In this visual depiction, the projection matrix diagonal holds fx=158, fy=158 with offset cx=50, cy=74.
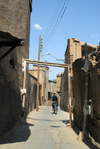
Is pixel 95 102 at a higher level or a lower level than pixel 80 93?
lower

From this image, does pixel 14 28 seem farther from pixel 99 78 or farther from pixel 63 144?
pixel 63 144

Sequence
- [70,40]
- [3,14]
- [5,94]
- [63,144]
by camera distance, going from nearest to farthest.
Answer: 1. [3,14]
2. [63,144]
3. [5,94]
4. [70,40]

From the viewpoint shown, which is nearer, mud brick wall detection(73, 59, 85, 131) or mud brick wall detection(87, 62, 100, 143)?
mud brick wall detection(87, 62, 100, 143)

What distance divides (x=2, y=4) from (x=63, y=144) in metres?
4.66

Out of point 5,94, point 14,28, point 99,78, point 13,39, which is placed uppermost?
point 14,28

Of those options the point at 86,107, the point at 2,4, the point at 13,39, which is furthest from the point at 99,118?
the point at 2,4

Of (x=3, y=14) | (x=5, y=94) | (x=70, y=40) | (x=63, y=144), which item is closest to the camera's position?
(x=3, y=14)

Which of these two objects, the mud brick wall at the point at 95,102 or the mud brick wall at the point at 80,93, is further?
the mud brick wall at the point at 80,93

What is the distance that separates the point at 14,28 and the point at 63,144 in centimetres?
395

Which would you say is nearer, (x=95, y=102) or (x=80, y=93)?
(x=95, y=102)

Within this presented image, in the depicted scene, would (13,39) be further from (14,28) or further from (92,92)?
(92,92)

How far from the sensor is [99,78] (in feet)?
15.3

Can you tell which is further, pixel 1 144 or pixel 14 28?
pixel 1 144

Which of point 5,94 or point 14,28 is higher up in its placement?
point 14,28
